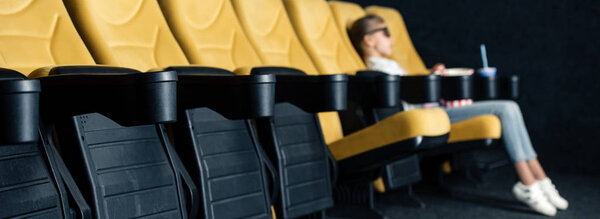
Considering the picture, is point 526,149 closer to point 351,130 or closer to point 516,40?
point 351,130

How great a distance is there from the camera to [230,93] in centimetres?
92

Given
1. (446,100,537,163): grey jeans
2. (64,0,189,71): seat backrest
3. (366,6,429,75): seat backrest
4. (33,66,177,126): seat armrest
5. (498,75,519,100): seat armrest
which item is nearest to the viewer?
(33,66,177,126): seat armrest

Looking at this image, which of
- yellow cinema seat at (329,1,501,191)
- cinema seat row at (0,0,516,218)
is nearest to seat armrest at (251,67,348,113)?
cinema seat row at (0,0,516,218)

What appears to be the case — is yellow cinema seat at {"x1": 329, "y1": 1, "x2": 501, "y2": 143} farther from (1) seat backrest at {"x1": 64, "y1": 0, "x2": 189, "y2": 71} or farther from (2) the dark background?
(1) seat backrest at {"x1": 64, "y1": 0, "x2": 189, "y2": 71}

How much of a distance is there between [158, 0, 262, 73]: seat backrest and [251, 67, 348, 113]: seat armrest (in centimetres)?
28

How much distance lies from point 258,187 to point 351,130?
611mm

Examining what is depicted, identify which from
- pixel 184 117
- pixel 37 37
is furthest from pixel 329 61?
pixel 37 37

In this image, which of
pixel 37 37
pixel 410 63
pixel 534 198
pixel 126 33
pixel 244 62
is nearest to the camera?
pixel 37 37

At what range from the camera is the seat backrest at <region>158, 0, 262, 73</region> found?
1396mm

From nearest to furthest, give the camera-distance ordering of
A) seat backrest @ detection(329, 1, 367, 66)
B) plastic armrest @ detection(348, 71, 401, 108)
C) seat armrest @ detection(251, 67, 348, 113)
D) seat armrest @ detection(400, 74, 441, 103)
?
seat armrest @ detection(251, 67, 348, 113)
plastic armrest @ detection(348, 71, 401, 108)
seat armrest @ detection(400, 74, 441, 103)
seat backrest @ detection(329, 1, 367, 66)

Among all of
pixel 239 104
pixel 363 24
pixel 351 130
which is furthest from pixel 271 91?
pixel 363 24

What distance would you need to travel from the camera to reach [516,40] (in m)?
2.81

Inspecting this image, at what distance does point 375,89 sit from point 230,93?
1.80 feet

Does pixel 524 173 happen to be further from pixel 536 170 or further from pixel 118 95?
pixel 118 95
